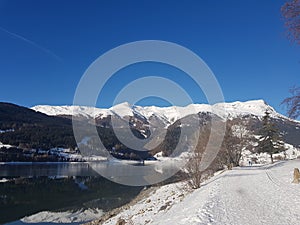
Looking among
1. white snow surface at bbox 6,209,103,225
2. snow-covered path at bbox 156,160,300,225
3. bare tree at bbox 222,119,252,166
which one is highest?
bare tree at bbox 222,119,252,166

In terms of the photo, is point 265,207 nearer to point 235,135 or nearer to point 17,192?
point 235,135

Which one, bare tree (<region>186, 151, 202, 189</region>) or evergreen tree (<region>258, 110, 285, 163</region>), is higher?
evergreen tree (<region>258, 110, 285, 163</region>)

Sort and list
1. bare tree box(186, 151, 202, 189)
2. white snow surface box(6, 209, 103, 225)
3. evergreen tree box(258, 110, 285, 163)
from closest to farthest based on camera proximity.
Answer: bare tree box(186, 151, 202, 189) → white snow surface box(6, 209, 103, 225) → evergreen tree box(258, 110, 285, 163)

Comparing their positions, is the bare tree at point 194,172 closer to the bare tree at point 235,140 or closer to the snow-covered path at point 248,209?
the snow-covered path at point 248,209

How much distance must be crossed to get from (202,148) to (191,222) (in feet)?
74.1

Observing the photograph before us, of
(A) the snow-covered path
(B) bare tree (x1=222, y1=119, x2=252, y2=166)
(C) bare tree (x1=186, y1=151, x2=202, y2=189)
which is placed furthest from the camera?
(B) bare tree (x1=222, y1=119, x2=252, y2=166)

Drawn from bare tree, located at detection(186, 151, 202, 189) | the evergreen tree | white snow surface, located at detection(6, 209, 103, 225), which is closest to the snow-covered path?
bare tree, located at detection(186, 151, 202, 189)

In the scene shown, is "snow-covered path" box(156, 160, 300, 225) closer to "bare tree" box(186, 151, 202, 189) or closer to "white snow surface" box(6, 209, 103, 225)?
"bare tree" box(186, 151, 202, 189)

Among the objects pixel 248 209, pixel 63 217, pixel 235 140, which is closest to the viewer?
pixel 248 209

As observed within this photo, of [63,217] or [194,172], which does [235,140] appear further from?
[63,217]

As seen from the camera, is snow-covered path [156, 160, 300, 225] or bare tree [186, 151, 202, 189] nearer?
snow-covered path [156, 160, 300, 225]

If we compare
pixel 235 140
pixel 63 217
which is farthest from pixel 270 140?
pixel 63 217

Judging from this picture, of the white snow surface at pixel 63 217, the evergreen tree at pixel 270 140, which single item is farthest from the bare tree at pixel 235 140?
the white snow surface at pixel 63 217

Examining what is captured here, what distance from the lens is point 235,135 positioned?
40.9 metres
